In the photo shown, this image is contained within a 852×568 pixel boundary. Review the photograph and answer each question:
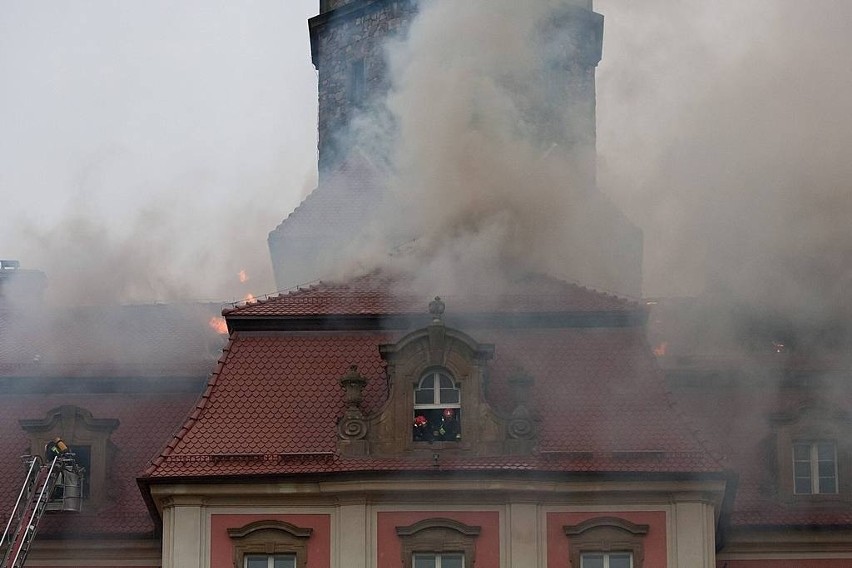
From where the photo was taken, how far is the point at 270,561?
4653cm

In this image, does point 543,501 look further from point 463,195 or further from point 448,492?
point 463,195

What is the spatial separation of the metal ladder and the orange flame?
783cm

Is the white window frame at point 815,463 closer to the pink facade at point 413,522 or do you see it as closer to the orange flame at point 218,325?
the pink facade at point 413,522

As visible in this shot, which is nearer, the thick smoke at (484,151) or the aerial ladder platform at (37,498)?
the aerial ladder platform at (37,498)

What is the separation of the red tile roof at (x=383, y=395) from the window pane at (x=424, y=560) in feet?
5.66

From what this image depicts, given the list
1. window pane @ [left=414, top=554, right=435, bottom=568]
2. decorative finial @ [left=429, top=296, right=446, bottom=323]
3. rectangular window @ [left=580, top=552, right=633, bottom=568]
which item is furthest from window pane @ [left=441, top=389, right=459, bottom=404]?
rectangular window @ [left=580, top=552, right=633, bottom=568]

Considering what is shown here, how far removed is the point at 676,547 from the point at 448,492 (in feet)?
14.7

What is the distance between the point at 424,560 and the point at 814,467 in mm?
9495

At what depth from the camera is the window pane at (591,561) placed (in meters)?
46.3

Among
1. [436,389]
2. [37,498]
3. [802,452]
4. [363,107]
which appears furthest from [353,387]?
[363,107]

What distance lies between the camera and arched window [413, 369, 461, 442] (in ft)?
154

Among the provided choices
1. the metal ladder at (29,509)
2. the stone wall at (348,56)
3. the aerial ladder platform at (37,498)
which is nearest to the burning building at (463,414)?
the aerial ladder platform at (37,498)

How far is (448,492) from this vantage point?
46344 mm

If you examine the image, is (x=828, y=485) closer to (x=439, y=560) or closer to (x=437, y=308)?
(x=439, y=560)
